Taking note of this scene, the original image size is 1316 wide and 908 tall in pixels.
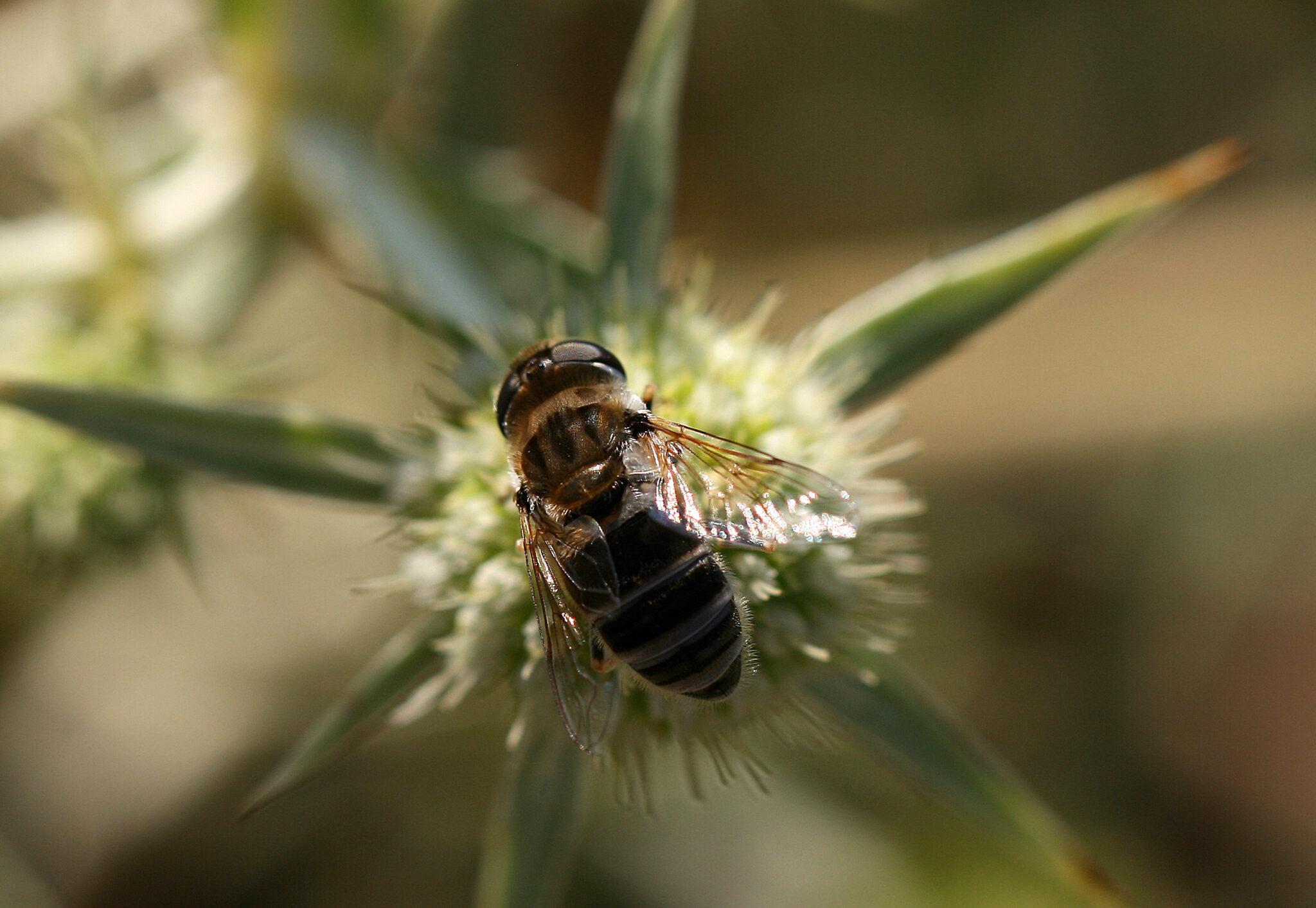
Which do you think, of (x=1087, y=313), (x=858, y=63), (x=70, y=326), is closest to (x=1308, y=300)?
(x=1087, y=313)


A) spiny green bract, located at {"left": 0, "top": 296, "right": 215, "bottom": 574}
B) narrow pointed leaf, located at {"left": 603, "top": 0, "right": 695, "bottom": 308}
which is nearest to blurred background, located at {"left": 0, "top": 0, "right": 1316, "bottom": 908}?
spiny green bract, located at {"left": 0, "top": 296, "right": 215, "bottom": 574}

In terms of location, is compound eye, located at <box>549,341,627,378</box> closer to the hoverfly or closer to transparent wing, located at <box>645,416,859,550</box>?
the hoverfly

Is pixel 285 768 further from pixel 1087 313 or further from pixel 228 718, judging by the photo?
pixel 1087 313

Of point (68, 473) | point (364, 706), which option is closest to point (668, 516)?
point (364, 706)

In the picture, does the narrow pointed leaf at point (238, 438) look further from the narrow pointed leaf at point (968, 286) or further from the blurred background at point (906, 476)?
the blurred background at point (906, 476)

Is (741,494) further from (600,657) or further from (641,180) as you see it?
(641,180)

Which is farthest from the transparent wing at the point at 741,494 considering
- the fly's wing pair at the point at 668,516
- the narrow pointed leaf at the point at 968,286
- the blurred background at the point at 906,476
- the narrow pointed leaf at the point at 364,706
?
the blurred background at the point at 906,476
